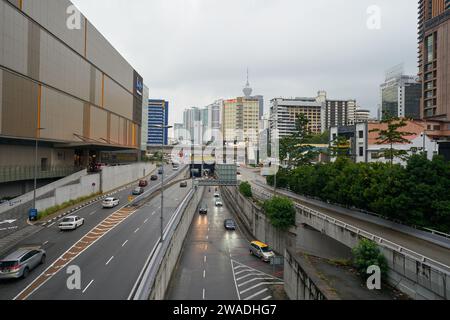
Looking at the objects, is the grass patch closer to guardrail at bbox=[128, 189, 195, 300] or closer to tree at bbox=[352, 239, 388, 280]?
guardrail at bbox=[128, 189, 195, 300]

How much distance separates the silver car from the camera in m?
17.3

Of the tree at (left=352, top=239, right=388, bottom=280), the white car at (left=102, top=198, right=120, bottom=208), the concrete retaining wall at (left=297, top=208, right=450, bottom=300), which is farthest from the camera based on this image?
the white car at (left=102, top=198, right=120, bottom=208)

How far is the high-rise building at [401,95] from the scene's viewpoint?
158 metres

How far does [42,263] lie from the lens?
20297mm

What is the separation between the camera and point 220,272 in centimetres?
2528

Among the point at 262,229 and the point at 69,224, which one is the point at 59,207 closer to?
the point at 69,224

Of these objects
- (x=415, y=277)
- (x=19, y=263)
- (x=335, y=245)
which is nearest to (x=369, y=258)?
(x=415, y=277)

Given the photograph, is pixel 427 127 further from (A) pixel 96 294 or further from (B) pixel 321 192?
(A) pixel 96 294

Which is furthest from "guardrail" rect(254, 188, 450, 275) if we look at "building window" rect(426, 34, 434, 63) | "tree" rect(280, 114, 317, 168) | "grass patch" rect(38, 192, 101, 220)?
"building window" rect(426, 34, 434, 63)

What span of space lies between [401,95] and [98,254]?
187178 millimetres

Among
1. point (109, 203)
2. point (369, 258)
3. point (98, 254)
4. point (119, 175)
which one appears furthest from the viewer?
point (119, 175)

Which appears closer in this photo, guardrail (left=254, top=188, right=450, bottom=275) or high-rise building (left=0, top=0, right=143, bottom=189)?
guardrail (left=254, top=188, right=450, bottom=275)

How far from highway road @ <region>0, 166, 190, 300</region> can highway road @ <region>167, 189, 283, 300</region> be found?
4125mm

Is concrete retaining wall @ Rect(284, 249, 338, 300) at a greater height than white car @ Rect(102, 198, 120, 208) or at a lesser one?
lesser
